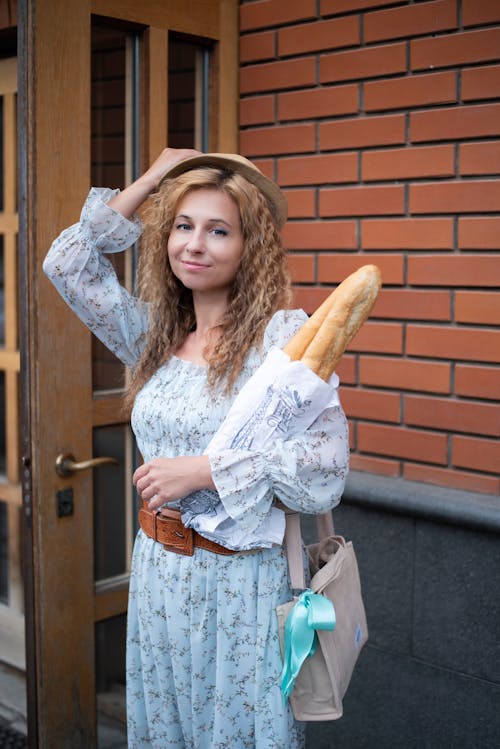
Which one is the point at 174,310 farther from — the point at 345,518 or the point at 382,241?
the point at 345,518

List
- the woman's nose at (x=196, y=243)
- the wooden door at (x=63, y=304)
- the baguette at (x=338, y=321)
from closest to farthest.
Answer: the baguette at (x=338, y=321)
the woman's nose at (x=196, y=243)
the wooden door at (x=63, y=304)

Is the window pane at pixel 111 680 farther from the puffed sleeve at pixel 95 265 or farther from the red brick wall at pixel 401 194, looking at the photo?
the puffed sleeve at pixel 95 265

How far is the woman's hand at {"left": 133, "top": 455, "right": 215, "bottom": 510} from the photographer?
2010 millimetres

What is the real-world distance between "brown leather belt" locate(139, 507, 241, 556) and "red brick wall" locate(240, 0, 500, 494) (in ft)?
3.17

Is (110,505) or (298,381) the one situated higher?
(298,381)

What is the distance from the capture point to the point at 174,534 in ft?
7.11

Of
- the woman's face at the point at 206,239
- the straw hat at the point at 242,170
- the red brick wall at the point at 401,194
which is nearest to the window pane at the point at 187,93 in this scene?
the red brick wall at the point at 401,194

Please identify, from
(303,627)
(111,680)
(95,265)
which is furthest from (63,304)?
(111,680)

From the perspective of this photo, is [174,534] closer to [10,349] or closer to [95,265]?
[95,265]

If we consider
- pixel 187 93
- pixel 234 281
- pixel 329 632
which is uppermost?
pixel 187 93

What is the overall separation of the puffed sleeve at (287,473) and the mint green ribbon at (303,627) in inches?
8.0

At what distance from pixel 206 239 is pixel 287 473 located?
1.99 feet

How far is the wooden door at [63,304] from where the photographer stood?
2635 millimetres

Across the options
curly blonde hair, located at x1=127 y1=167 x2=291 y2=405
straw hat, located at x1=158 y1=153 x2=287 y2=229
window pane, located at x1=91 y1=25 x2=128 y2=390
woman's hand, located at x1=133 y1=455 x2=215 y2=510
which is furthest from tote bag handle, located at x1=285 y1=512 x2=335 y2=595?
window pane, located at x1=91 y1=25 x2=128 y2=390
